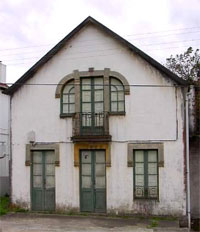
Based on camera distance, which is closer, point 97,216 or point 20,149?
point 97,216

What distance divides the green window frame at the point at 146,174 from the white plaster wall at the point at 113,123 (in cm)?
23

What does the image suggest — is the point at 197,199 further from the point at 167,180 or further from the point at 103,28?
the point at 103,28

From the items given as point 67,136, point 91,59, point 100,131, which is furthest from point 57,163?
point 91,59

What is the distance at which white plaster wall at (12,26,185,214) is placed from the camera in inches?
571

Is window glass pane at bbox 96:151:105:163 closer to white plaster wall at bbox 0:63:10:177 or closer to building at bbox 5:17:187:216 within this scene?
building at bbox 5:17:187:216

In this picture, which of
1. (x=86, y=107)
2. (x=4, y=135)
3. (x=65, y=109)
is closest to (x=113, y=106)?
(x=86, y=107)

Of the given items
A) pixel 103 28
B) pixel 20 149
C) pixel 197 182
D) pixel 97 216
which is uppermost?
pixel 103 28

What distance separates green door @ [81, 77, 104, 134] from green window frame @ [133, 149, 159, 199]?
1832mm

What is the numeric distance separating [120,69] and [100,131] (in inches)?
98.7

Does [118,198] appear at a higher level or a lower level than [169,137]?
lower

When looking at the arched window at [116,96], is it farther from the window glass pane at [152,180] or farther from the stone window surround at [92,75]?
the window glass pane at [152,180]

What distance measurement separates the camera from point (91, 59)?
15570 mm

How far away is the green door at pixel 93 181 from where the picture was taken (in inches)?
598

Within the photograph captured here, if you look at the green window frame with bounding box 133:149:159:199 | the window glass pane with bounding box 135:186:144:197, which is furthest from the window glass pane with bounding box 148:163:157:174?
the window glass pane with bounding box 135:186:144:197
